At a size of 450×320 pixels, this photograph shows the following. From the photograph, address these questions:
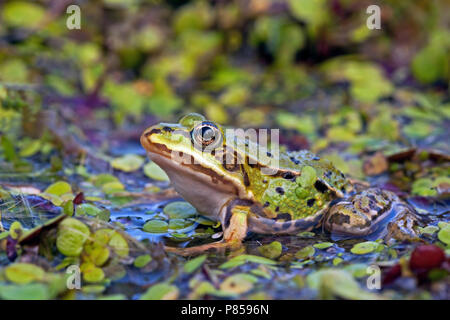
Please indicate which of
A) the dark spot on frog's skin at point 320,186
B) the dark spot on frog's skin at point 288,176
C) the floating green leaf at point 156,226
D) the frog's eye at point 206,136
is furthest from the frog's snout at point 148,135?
the dark spot on frog's skin at point 320,186

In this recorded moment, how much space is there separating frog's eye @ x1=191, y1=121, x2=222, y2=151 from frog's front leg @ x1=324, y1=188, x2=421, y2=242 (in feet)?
3.48

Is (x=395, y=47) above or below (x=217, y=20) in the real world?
below

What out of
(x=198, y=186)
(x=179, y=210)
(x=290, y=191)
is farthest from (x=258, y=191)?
(x=179, y=210)

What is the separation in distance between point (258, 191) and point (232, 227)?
0.35 m

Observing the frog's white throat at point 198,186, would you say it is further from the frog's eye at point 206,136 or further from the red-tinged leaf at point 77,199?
the red-tinged leaf at point 77,199

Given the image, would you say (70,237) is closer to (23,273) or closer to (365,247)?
(23,273)

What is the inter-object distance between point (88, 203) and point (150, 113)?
3014 millimetres

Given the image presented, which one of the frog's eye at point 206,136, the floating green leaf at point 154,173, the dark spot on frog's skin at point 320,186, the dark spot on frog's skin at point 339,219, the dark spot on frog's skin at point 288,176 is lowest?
the dark spot on frog's skin at point 339,219

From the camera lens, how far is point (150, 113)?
268 inches

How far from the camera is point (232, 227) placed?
3.53 meters

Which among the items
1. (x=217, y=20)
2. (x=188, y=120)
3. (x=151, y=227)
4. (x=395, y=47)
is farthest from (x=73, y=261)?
(x=395, y=47)

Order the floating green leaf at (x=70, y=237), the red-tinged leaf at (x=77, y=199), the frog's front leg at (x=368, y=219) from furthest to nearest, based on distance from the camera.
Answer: the red-tinged leaf at (x=77, y=199), the frog's front leg at (x=368, y=219), the floating green leaf at (x=70, y=237)

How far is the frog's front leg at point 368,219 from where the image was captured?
11.5ft
